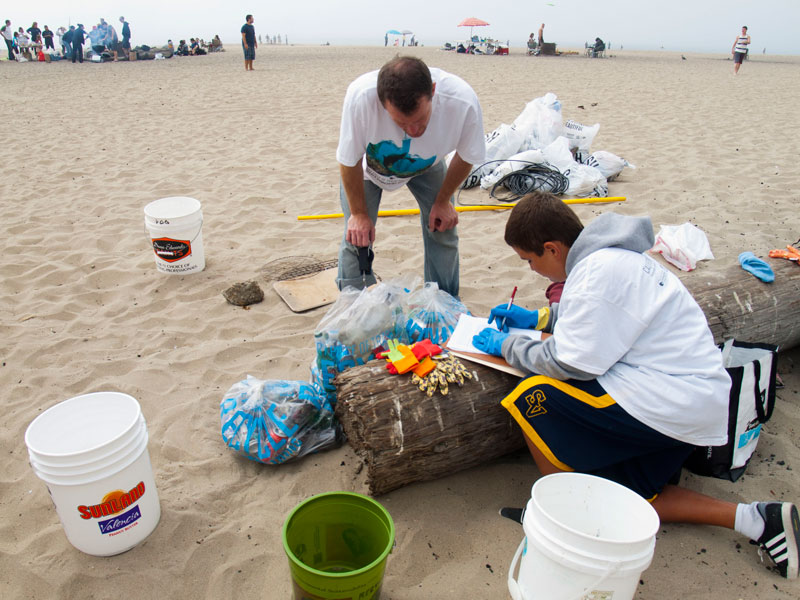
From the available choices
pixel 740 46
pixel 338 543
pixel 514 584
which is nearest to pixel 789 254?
pixel 514 584

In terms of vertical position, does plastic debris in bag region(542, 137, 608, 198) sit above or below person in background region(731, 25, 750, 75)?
below

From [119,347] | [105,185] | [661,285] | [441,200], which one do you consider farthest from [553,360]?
[105,185]

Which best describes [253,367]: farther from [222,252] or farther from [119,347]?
[222,252]

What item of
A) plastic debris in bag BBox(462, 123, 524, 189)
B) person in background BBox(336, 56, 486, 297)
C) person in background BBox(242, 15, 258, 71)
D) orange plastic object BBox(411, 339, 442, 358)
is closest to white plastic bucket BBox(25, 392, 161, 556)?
orange plastic object BBox(411, 339, 442, 358)

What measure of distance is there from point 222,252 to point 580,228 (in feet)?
10.3

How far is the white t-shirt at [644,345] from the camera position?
1.92 meters

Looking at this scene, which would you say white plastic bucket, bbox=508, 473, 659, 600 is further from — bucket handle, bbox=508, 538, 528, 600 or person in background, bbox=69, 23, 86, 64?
person in background, bbox=69, 23, 86, 64

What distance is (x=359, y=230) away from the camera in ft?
9.73

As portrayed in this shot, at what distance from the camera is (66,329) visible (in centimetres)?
348

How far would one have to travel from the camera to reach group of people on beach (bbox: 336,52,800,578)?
193 centimetres

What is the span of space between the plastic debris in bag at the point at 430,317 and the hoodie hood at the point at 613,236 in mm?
741

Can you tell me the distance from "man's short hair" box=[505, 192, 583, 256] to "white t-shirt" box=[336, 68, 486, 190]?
773 millimetres

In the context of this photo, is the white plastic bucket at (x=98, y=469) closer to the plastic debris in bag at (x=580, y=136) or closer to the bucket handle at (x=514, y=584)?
the bucket handle at (x=514, y=584)

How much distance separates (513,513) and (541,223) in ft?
3.74
